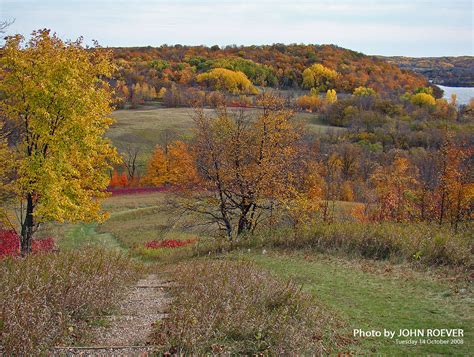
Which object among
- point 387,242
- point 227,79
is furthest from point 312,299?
point 227,79

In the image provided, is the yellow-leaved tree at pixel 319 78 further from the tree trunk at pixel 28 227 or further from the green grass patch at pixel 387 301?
the green grass patch at pixel 387 301

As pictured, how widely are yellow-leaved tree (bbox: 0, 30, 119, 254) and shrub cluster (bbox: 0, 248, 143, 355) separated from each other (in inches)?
276

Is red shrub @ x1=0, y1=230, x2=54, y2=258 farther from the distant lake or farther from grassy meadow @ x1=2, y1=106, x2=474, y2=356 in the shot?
the distant lake

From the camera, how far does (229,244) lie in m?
18.4

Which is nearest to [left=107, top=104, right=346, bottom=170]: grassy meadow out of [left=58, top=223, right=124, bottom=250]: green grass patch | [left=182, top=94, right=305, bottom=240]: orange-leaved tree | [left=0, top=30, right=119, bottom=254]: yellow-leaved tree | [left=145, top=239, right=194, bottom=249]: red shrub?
[left=58, top=223, right=124, bottom=250]: green grass patch

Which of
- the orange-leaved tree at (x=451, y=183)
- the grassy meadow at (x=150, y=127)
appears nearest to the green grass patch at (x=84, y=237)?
the orange-leaved tree at (x=451, y=183)

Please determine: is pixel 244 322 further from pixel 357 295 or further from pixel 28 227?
pixel 28 227

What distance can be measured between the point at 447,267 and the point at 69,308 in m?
9.86

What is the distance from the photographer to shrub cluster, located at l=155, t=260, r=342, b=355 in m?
6.62

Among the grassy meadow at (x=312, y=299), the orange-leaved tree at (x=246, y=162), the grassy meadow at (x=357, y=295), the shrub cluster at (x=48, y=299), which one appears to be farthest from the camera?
the orange-leaved tree at (x=246, y=162)

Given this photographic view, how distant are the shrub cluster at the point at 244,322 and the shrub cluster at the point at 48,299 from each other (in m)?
1.38

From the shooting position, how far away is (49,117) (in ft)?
53.9

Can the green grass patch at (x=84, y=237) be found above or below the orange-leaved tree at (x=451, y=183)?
below

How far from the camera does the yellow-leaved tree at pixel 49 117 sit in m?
16.7
